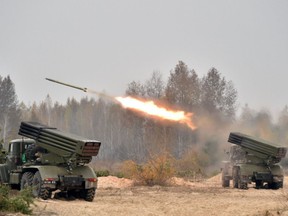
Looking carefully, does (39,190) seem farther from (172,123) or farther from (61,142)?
(172,123)

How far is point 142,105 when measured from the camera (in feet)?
95.9

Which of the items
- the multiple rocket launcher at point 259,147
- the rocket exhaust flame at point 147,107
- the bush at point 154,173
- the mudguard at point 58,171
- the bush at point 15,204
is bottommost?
the bush at point 15,204

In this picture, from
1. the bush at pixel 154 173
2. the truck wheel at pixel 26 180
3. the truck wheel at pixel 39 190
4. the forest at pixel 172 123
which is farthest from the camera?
the forest at pixel 172 123

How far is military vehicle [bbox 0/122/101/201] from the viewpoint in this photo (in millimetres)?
19422

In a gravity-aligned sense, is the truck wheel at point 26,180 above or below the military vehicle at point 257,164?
below

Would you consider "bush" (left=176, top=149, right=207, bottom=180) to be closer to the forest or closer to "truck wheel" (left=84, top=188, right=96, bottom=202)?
the forest

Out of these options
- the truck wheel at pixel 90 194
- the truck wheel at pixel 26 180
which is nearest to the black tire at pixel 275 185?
the truck wheel at pixel 90 194

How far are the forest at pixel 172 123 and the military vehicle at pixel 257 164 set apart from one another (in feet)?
11.8

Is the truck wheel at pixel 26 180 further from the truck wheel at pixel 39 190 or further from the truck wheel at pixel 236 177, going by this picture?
the truck wheel at pixel 236 177

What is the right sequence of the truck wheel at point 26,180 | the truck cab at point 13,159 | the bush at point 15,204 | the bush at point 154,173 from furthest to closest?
the bush at point 154,173 < the truck cab at point 13,159 < the truck wheel at point 26,180 < the bush at point 15,204

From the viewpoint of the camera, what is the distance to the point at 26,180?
20.0 meters

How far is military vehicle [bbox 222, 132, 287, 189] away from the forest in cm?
358

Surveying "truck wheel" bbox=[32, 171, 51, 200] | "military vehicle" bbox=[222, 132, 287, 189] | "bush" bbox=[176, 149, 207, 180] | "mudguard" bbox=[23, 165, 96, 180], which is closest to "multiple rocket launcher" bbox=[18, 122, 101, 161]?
"mudguard" bbox=[23, 165, 96, 180]

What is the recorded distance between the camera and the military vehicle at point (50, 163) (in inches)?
765
